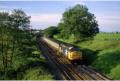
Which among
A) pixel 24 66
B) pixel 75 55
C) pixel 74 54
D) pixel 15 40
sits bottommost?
pixel 24 66

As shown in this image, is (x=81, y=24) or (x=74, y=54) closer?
(x=74, y=54)

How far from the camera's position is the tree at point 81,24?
93688 mm

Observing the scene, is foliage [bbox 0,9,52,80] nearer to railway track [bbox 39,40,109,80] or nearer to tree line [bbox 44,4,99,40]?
railway track [bbox 39,40,109,80]

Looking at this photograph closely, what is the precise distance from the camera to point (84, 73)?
134 ft

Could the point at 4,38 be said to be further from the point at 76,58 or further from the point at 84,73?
→ the point at 84,73

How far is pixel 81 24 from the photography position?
94062 mm

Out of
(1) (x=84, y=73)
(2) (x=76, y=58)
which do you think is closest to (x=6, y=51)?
(2) (x=76, y=58)

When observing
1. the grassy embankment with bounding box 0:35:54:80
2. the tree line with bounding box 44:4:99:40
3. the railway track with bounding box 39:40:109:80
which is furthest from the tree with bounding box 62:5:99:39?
the railway track with bounding box 39:40:109:80

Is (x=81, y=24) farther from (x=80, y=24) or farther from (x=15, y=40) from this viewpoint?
(x=15, y=40)

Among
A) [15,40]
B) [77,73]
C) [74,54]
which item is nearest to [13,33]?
[15,40]

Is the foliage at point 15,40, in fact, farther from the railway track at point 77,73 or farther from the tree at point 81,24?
the tree at point 81,24

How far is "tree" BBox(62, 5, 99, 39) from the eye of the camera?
307 ft

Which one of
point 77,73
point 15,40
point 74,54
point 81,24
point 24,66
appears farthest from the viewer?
point 81,24

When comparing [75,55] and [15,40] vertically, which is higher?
[15,40]
